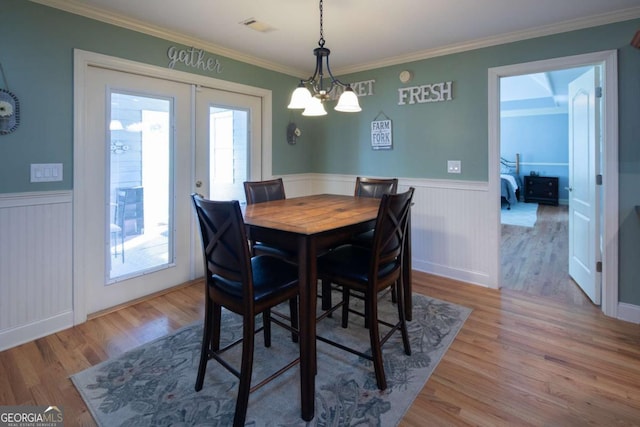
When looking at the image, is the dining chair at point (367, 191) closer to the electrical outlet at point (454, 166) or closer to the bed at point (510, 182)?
the electrical outlet at point (454, 166)

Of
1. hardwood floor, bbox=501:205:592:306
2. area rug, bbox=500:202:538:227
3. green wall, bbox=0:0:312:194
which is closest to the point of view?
green wall, bbox=0:0:312:194

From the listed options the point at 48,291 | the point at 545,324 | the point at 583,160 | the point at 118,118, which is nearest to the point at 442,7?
the point at 583,160

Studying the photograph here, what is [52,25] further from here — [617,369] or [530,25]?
[617,369]

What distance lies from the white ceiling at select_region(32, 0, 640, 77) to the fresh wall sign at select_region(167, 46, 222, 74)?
0.09 metres

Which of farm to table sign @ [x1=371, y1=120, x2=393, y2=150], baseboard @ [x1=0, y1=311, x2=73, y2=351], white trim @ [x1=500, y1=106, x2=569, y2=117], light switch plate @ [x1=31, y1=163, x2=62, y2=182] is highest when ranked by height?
white trim @ [x1=500, y1=106, x2=569, y2=117]

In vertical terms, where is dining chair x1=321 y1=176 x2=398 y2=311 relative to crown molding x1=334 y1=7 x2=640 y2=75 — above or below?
below

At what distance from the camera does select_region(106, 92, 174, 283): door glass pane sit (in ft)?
9.15

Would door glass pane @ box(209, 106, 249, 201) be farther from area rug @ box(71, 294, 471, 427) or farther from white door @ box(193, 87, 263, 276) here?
area rug @ box(71, 294, 471, 427)

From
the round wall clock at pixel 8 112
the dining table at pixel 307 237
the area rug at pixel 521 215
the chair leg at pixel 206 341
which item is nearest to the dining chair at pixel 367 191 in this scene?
the dining table at pixel 307 237

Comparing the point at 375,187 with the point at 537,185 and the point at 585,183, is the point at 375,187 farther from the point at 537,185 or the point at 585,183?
the point at 537,185

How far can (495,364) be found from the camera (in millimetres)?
2059

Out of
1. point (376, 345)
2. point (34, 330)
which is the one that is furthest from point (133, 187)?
point (376, 345)

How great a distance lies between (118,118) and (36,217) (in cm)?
96

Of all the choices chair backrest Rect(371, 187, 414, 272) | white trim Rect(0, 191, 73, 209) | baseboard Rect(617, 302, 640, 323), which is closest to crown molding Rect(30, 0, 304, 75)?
white trim Rect(0, 191, 73, 209)
